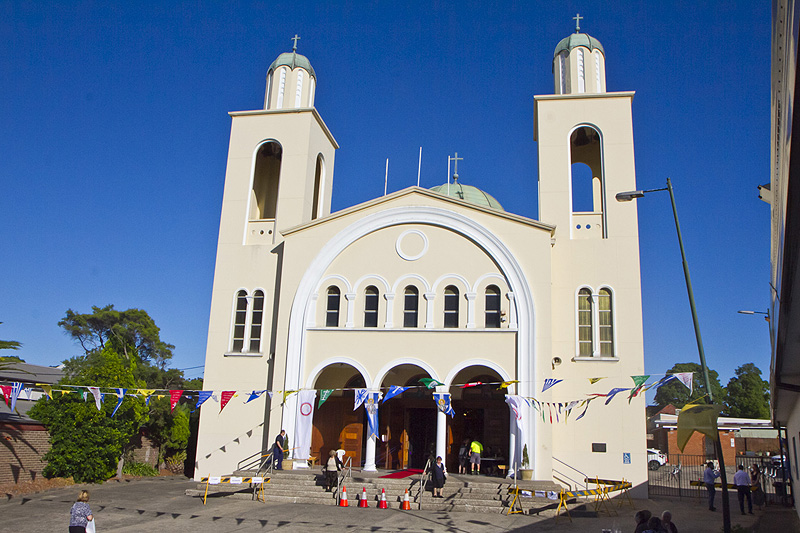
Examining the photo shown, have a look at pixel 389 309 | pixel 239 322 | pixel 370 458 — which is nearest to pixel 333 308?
pixel 389 309

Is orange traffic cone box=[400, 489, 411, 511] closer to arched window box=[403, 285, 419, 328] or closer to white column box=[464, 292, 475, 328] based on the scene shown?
white column box=[464, 292, 475, 328]

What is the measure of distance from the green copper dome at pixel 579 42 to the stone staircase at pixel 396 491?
1662 centimetres

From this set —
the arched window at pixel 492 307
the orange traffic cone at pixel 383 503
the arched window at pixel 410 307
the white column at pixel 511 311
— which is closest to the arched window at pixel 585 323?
the white column at pixel 511 311

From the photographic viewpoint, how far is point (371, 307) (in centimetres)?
2383

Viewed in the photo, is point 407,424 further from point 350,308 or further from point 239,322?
point 239,322

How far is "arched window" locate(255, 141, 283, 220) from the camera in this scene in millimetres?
28688

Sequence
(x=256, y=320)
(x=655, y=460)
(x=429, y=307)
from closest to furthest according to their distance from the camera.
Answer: (x=429, y=307) < (x=256, y=320) < (x=655, y=460)

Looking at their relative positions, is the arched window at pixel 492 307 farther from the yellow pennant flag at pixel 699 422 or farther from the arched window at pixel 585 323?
the yellow pennant flag at pixel 699 422

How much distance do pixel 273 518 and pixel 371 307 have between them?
896 cm

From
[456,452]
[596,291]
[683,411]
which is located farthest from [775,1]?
[456,452]

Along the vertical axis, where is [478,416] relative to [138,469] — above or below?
above

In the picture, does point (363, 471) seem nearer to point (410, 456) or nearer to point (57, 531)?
point (410, 456)

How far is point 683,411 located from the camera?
12.1 metres

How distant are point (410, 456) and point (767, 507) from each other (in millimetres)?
12524
